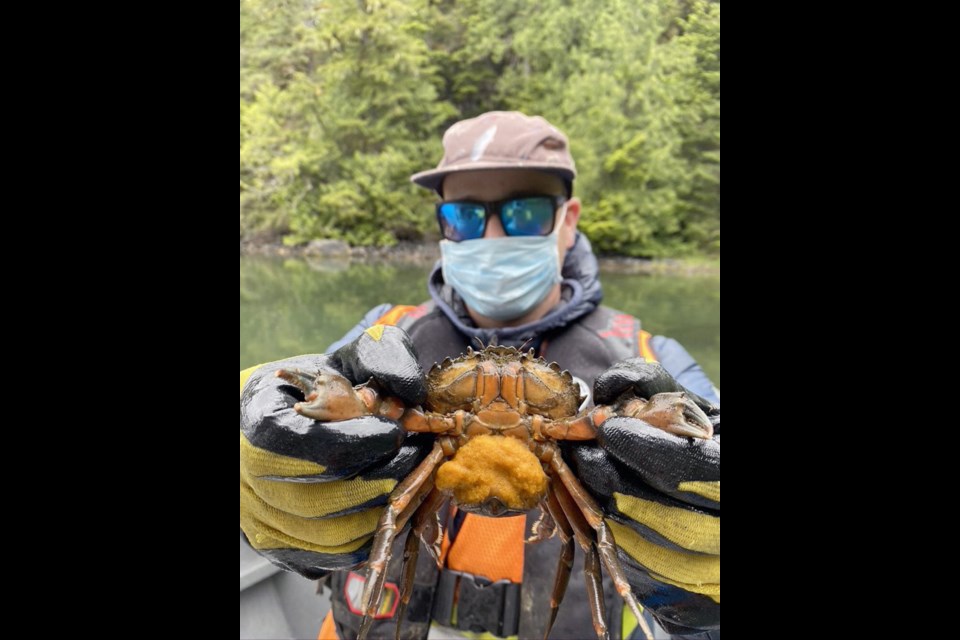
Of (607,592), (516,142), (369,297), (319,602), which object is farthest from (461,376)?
(369,297)

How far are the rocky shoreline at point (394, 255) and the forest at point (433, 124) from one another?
33 centimetres

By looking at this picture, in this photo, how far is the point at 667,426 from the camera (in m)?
1.59

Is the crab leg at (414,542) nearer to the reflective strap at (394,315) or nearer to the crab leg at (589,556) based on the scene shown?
the crab leg at (589,556)

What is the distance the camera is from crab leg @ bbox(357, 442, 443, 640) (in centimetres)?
152

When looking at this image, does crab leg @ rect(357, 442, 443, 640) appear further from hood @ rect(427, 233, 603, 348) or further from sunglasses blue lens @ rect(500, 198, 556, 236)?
sunglasses blue lens @ rect(500, 198, 556, 236)

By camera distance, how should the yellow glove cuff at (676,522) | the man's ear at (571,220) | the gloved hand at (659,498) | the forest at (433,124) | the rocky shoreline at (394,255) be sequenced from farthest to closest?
the rocky shoreline at (394,255) → the forest at (433,124) → the man's ear at (571,220) → the yellow glove cuff at (676,522) → the gloved hand at (659,498)

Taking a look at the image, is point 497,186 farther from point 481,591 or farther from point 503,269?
point 481,591

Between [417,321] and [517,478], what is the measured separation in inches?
68.3

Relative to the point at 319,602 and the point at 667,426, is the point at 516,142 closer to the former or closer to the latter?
the point at 667,426

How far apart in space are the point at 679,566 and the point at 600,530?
0.38m

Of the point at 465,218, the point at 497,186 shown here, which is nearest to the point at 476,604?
the point at 465,218

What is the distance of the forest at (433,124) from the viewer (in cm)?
1684

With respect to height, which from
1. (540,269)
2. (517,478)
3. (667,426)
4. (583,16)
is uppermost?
(583,16)

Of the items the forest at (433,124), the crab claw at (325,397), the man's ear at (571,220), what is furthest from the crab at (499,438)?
the forest at (433,124)
